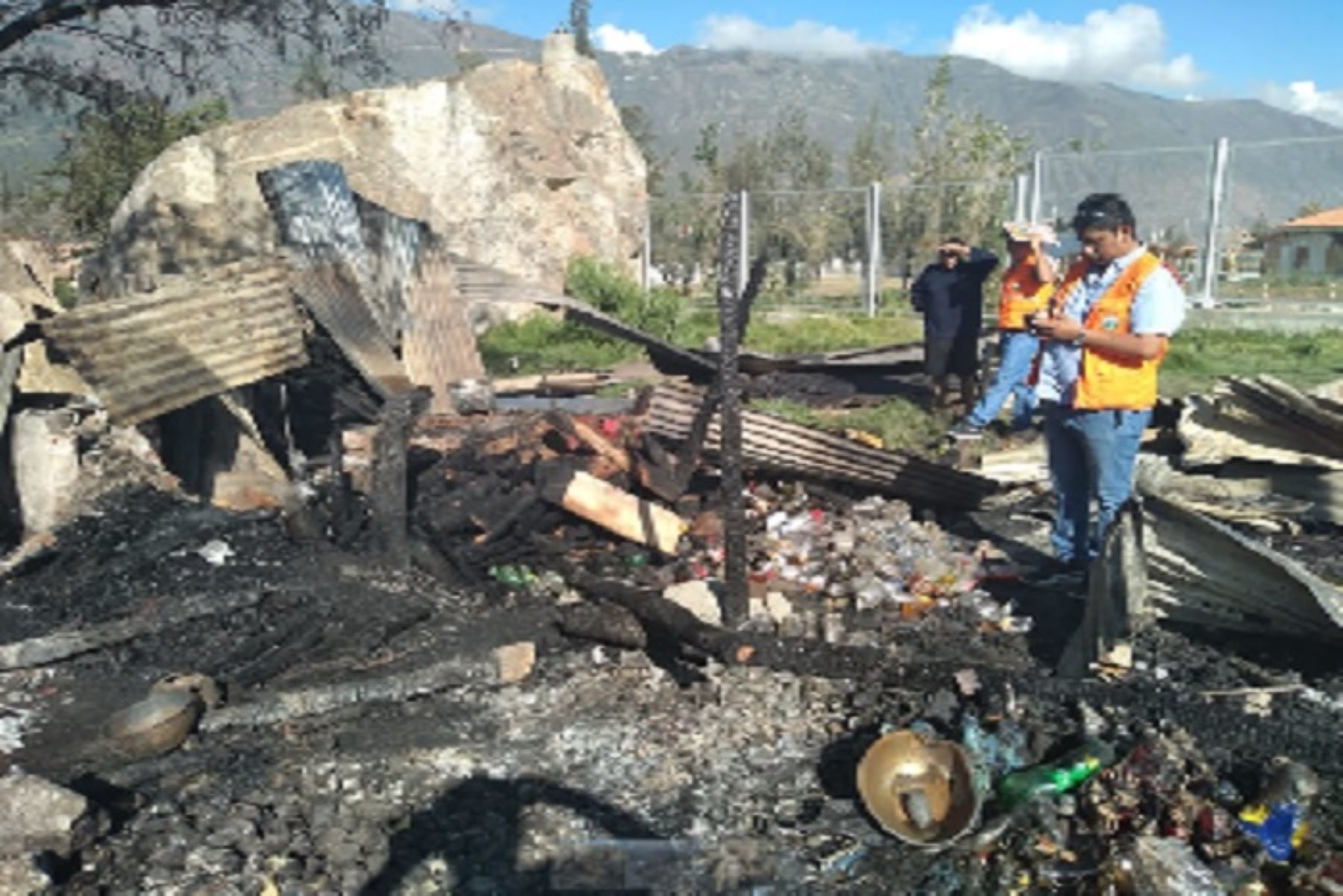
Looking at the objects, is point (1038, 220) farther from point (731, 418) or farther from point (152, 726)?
point (152, 726)

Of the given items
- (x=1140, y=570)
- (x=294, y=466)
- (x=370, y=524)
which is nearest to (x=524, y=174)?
(x=294, y=466)

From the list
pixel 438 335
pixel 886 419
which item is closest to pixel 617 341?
pixel 438 335

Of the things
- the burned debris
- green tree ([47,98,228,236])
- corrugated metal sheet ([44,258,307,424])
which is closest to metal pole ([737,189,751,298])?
green tree ([47,98,228,236])

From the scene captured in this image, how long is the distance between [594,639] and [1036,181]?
1269 cm

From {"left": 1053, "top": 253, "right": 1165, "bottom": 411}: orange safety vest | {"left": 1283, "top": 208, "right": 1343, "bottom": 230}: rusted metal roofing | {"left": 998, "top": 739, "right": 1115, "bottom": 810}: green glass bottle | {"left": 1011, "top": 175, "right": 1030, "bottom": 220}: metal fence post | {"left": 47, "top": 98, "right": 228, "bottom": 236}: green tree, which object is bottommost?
{"left": 998, "top": 739, "right": 1115, "bottom": 810}: green glass bottle

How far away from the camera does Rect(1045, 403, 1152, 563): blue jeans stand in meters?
Result: 4.83

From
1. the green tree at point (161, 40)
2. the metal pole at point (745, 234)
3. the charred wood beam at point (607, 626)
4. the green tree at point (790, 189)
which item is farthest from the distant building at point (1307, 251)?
the charred wood beam at point (607, 626)

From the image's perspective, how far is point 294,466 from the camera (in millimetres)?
6965

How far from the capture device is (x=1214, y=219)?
1411 centimetres

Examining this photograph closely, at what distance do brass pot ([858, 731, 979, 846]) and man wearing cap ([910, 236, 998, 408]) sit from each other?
5.64m

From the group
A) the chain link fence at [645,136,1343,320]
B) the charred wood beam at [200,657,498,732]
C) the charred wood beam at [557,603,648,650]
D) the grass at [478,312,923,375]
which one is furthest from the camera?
the chain link fence at [645,136,1343,320]

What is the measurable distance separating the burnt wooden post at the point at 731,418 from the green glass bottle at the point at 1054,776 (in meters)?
1.60

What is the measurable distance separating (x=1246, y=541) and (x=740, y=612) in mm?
2117

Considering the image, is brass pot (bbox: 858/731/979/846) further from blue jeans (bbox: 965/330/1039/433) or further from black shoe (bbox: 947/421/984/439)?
blue jeans (bbox: 965/330/1039/433)
